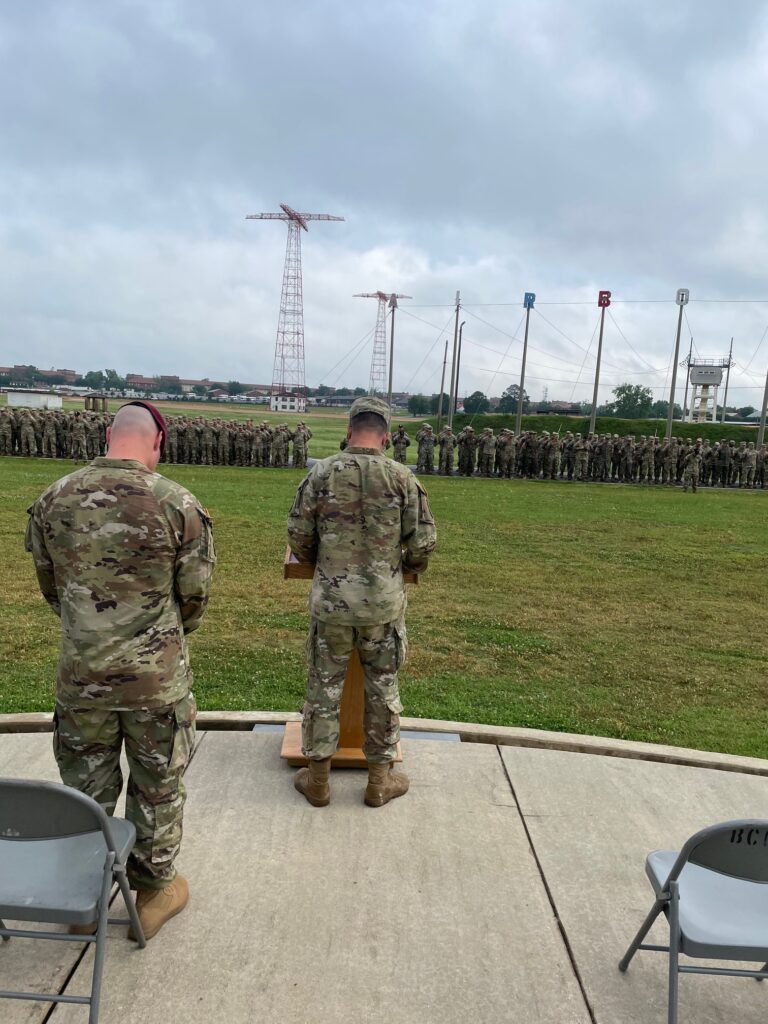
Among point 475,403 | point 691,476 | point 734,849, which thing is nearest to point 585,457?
point 691,476

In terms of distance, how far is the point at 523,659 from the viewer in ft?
21.2

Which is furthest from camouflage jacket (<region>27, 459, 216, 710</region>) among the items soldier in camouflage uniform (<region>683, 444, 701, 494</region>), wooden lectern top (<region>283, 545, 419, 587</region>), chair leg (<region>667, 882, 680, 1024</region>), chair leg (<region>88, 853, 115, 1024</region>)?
soldier in camouflage uniform (<region>683, 444, 701, 494</region>)

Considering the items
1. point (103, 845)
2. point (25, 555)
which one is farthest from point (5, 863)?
point (25, 555)

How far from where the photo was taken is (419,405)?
83.3 m

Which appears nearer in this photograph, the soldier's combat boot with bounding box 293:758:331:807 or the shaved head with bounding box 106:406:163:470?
the shaved head with bounding box 106:406:163:470

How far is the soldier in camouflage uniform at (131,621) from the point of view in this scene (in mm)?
2609

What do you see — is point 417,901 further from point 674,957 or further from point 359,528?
point 359,528

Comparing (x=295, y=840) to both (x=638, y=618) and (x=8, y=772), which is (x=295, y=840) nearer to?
(x=8, y=772)

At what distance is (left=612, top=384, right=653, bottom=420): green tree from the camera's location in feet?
290

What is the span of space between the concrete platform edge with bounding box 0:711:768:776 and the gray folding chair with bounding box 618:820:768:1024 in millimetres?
2057

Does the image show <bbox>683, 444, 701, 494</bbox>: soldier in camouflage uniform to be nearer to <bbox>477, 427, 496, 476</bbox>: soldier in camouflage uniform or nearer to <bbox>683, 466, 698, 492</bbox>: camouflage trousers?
<bbox>683, 466, 698, 492</bbox>: camouflage trousers

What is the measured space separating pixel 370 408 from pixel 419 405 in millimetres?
80562

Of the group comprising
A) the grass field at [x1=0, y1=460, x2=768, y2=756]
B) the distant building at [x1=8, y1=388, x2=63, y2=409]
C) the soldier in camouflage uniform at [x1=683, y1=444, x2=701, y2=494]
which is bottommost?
the grass field at [x1=0, y1=460, x2=768, y2=756]

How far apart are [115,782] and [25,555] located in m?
7.90
